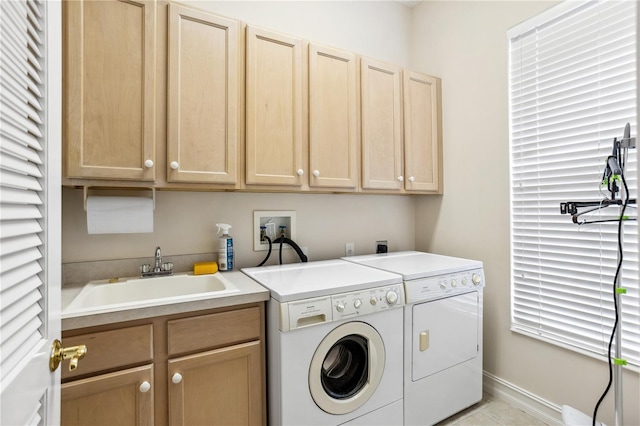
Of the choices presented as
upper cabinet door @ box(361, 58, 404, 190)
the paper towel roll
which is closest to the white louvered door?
the paper towel roll

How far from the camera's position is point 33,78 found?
0.65 meters

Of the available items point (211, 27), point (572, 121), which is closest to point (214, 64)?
point (211, 27)

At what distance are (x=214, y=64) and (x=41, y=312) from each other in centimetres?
143

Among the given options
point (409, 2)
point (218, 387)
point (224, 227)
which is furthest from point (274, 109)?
point (409, 2)

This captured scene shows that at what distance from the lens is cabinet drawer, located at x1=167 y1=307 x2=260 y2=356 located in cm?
137

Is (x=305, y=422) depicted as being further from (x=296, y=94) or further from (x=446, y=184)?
(x=446, y=184)

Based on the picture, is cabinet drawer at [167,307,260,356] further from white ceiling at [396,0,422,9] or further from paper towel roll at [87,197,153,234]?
white ceiling at [396,0,422,9]

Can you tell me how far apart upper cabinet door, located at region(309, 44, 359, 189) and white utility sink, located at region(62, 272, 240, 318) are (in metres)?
0.82

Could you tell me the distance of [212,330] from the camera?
143 centimetres

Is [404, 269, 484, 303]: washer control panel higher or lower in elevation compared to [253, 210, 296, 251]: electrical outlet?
lower

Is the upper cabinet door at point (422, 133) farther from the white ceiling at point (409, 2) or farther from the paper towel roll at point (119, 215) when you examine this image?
the paper towel roll at point (119, 215)

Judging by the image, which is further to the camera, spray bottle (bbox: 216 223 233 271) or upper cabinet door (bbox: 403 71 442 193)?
upper cabinet door (bbox: 403 71 442 193)

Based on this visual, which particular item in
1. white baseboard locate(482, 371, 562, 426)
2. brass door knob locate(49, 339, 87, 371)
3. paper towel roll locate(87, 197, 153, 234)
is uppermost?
paper towel roll locate(87, 197, 153, 234)

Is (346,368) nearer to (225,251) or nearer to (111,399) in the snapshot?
(225,251)
